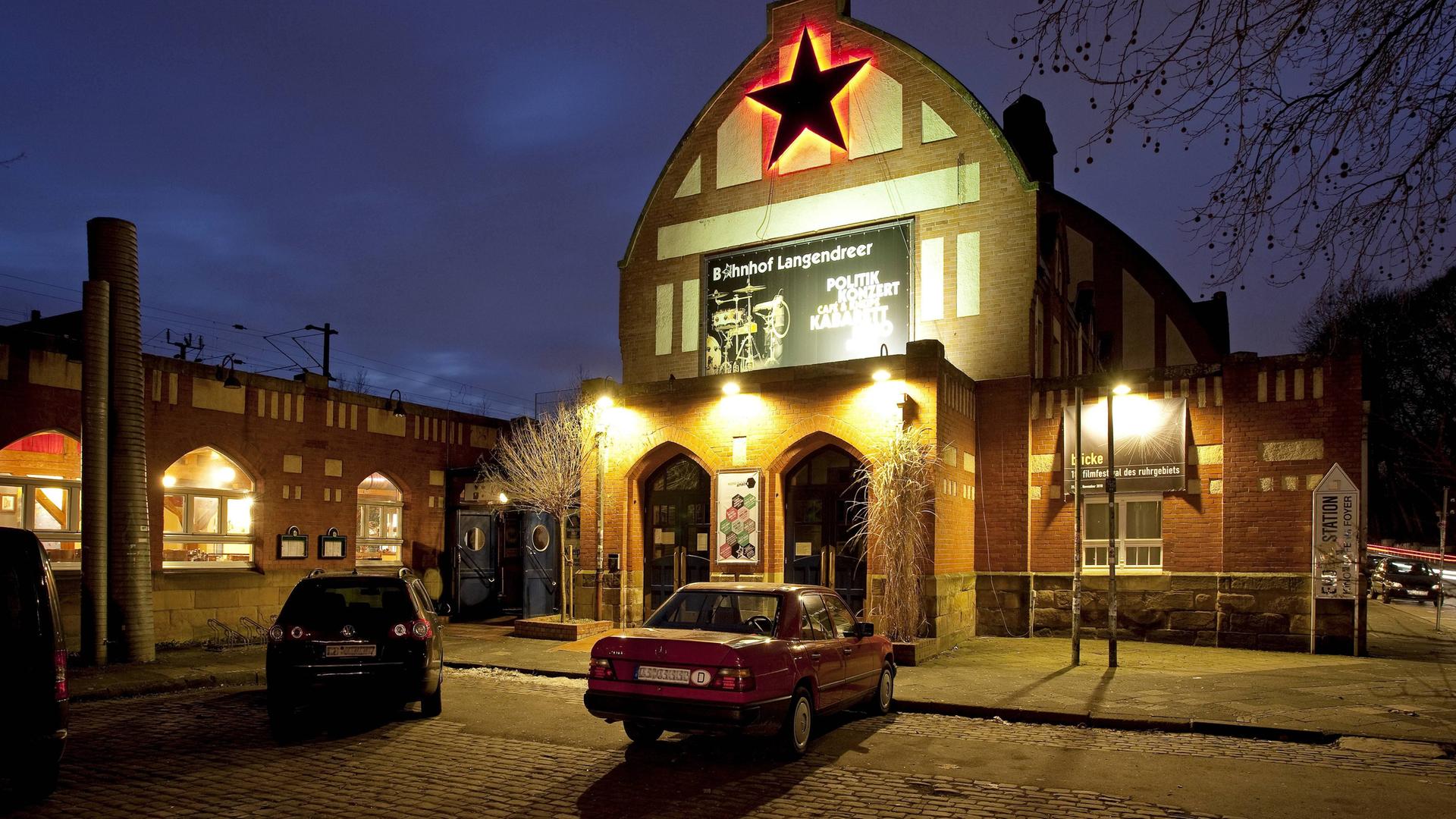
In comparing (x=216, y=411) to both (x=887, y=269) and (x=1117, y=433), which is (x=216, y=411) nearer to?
(x=887, y=269)

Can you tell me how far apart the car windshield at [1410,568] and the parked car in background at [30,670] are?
3898 cm

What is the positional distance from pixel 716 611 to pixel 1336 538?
1244cm

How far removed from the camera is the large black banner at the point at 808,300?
2117cm

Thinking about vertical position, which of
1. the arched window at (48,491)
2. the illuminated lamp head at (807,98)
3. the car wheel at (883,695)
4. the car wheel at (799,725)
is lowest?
the car wheel at (883,695)

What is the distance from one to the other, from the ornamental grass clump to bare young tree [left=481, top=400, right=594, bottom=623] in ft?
21.2

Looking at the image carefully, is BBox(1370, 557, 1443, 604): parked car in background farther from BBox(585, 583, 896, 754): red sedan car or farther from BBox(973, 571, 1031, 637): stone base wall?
BBox(585, 583, 896, 754): red sedan car

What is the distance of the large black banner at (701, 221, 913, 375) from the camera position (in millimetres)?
21172

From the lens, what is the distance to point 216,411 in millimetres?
19469

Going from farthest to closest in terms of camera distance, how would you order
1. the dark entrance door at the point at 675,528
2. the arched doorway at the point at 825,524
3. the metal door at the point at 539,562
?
the metal door at the point at 539,562 → the dark entrance door at the point at 675,528 → the arched doorway at the point at 825,524

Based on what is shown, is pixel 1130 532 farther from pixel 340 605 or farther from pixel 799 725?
pixel 340 605

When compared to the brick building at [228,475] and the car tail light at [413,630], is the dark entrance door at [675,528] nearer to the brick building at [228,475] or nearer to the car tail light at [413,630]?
the brick building at [228,475]

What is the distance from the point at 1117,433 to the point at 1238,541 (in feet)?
8.99

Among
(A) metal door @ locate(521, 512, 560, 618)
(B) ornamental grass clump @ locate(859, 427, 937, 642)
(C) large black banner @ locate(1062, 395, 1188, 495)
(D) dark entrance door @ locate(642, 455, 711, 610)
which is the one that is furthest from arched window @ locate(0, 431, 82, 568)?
(C) large black banner @ locate(1062, 395, 1188, 495)

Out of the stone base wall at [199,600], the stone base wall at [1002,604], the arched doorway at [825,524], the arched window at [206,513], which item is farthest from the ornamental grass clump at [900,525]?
the arched window at [206,513]
